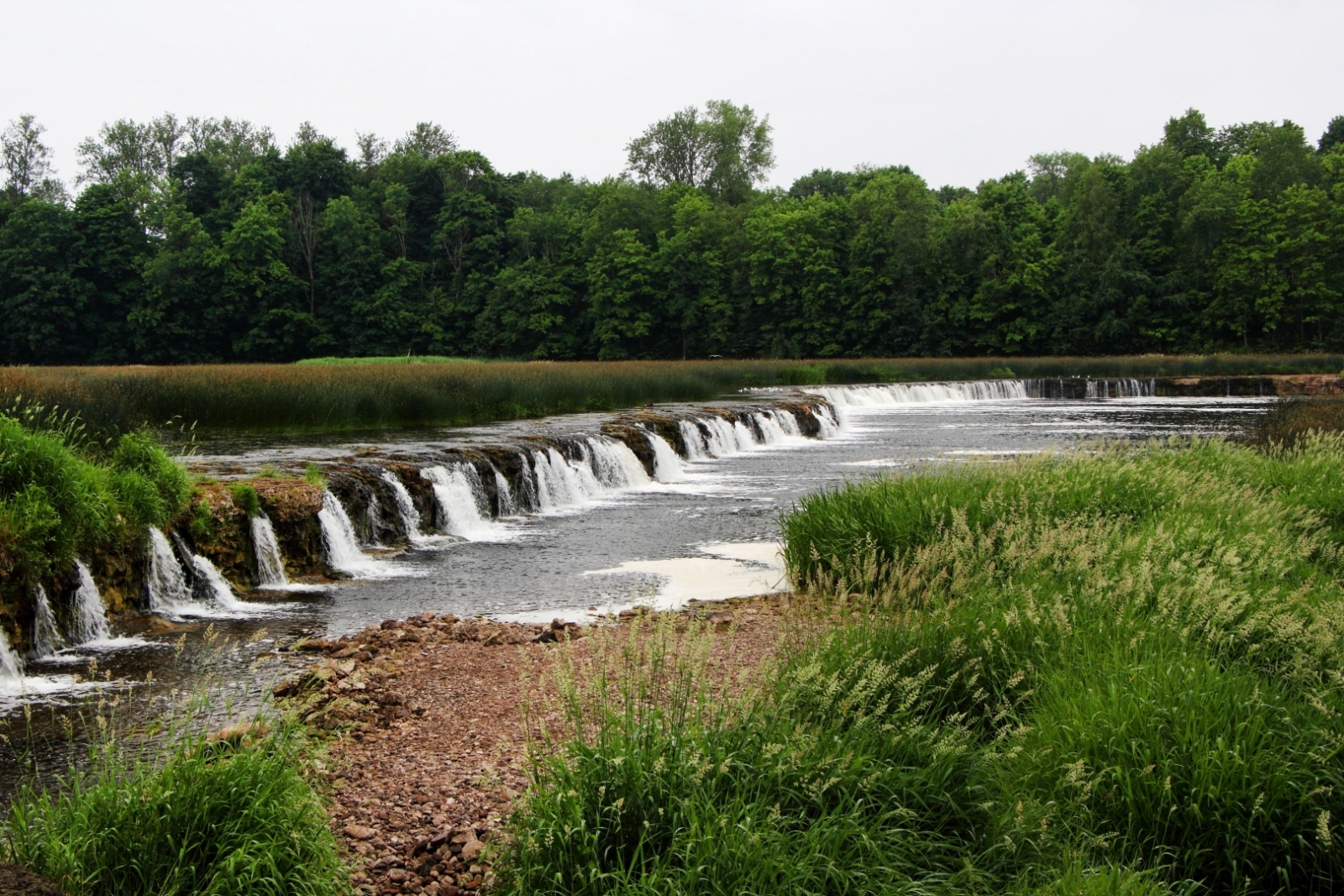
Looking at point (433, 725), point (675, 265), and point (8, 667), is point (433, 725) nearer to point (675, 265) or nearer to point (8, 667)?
point (8, 667)

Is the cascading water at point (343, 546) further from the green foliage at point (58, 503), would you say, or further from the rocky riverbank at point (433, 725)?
the rocky riverbank at point (433, 725)

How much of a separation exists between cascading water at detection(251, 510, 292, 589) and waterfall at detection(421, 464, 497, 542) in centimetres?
294

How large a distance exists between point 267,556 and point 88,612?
254 centimetres

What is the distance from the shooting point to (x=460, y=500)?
14.3 metres

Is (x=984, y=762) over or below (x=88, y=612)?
below

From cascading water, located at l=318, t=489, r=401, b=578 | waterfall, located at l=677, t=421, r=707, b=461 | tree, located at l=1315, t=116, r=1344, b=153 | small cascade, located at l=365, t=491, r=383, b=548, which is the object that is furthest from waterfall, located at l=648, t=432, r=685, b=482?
tree, located at l=1315, t=116, r=1344, b=153

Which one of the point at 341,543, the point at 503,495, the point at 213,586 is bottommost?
the point at 213,586

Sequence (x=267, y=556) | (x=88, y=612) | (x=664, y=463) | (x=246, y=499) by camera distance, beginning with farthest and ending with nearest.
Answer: (x=664, y=463) < (x=246, y=499) < (x=267, y=556) < (x=88, y=612)

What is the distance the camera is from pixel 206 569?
995 centimetres

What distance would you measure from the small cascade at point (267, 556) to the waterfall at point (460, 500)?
294 centimetres

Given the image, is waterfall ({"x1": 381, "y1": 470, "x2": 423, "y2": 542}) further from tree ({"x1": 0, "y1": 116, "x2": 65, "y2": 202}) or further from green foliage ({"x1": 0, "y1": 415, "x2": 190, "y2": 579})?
tree ({"x1": 0, "y1": 116, "x2": 65, "y2": 202})

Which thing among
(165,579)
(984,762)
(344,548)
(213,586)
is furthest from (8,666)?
(984,762)

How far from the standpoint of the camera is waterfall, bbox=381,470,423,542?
1325cm

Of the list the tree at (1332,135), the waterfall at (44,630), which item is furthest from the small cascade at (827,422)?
the tree at (1332,135)
